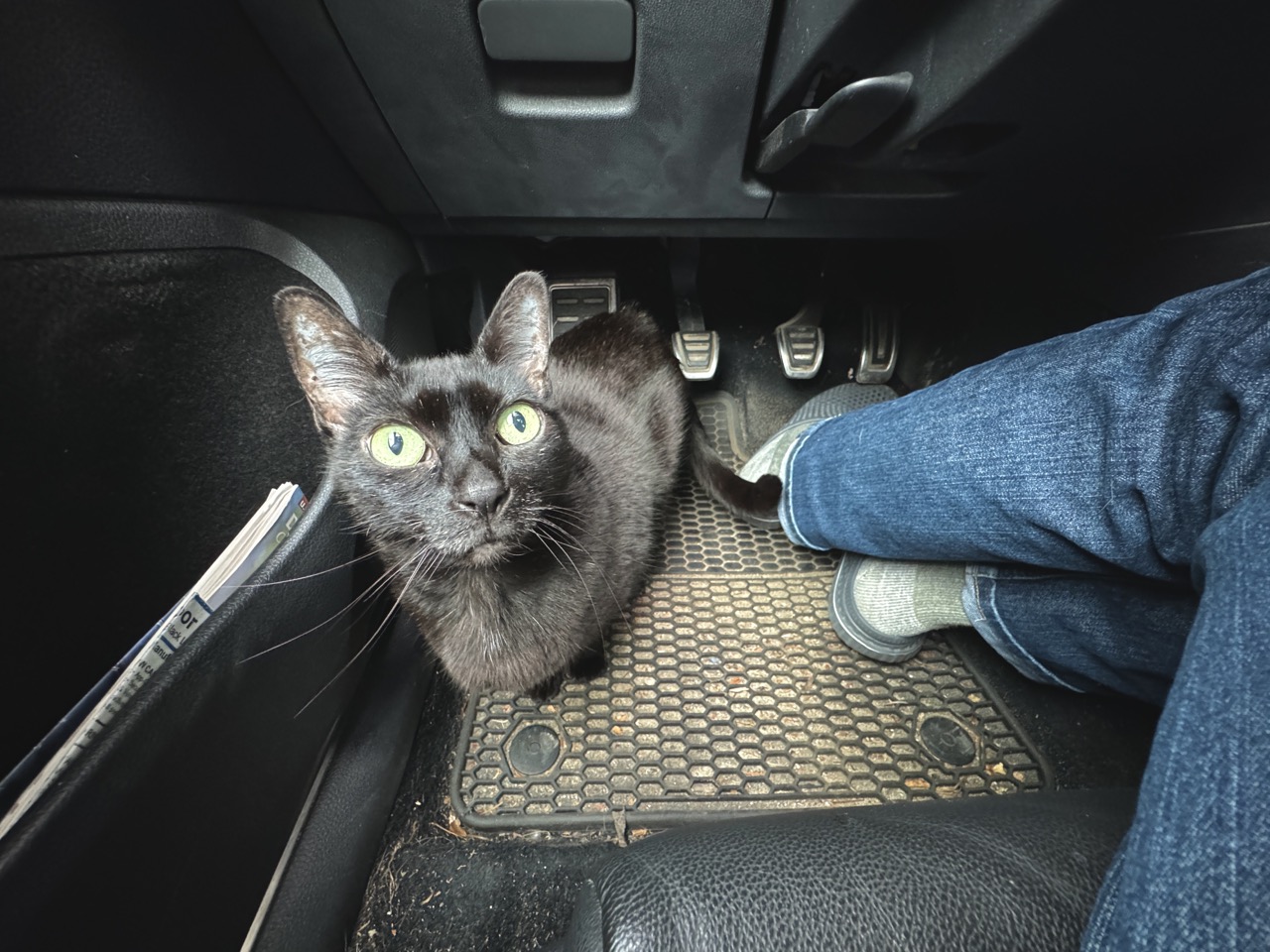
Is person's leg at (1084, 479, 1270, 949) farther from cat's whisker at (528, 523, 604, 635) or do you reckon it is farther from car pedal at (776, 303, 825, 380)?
car pedal at (776, 303, 825, 380)

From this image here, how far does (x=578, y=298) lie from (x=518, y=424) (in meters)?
0.89

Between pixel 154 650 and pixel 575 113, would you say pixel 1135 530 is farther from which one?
pixel 154 650

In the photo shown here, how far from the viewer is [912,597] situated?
3.15 feet

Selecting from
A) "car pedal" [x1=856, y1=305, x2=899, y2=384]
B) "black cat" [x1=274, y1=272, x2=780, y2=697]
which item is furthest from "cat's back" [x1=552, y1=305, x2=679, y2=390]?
"car pedal" [x1=856, y1=305, x2=899, y2=384]

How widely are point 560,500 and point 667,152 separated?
0.62 metres

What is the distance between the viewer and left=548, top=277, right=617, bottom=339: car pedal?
151cm

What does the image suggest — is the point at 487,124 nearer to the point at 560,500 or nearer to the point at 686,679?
the point at 560,500

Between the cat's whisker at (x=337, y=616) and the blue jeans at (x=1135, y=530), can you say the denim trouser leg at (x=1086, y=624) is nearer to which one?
the blue jeans at (x=1135, y=530)

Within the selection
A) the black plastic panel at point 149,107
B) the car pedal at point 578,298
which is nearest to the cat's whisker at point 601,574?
the black plastic panel at point 149,107

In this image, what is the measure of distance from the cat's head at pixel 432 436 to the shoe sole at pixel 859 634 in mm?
591

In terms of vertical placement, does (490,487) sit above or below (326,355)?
below

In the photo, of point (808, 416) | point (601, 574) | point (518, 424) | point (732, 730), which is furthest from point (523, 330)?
point (808, 416)

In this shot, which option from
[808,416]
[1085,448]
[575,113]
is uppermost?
[575,113]

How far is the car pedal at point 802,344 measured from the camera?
4.95 feet
